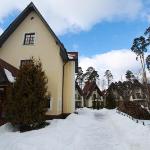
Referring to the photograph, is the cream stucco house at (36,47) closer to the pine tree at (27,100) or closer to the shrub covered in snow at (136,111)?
the pine tree at (27,100)

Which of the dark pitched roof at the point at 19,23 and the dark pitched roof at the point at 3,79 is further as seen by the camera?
the dark pitched roof at the point at 19,23

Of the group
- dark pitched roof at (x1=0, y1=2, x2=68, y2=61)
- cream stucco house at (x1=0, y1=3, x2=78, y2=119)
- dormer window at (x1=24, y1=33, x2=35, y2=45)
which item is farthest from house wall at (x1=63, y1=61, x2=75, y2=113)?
dormer window at (x1=24, y1=33, x2=35, y2=45)

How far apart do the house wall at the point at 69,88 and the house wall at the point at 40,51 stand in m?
1.96

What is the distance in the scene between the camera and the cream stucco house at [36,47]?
20419mm

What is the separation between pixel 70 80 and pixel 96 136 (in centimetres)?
1183

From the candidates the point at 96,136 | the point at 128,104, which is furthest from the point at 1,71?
the point at 128,104

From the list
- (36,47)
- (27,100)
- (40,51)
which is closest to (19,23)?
(36,47)

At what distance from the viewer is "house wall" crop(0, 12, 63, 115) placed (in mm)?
20344

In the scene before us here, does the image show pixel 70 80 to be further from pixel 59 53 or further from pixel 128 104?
pixel 128 104

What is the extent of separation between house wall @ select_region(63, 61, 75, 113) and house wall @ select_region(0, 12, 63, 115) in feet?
6.42

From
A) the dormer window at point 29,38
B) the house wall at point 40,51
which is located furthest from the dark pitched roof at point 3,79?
the dormer window at point 29,38

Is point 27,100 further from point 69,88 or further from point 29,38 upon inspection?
point 69,88

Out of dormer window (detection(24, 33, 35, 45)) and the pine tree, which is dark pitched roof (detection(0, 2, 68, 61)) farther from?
the pine tree

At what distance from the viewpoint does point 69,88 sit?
23.6 m
